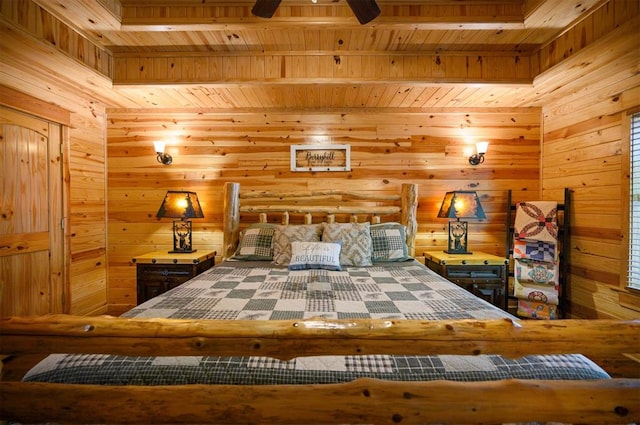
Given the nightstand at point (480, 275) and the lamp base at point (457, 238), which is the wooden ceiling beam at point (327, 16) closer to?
the lamp base at point (457, 238)

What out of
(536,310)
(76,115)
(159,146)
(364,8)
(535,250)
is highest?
(364,8)

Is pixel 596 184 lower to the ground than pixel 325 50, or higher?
lower

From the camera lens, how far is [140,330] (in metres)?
0.88

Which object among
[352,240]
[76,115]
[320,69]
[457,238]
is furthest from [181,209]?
[457,238]

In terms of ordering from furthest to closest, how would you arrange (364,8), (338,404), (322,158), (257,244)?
(322,158) < (257,244) < (364,8) < (338,404)

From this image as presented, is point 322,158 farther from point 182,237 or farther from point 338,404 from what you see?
point 338,404

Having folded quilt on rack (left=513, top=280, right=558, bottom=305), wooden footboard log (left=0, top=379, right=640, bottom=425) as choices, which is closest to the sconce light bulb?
wooden footboard log (left=0, top=379, right=640, bottom=425)

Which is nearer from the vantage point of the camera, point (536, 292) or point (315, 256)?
point (315, 256)

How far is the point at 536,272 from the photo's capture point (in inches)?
104

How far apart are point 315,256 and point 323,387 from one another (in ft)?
4.72

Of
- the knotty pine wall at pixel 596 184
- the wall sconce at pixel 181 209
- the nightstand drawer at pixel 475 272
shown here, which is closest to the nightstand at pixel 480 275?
the nightstand drawer at pixel 475 272

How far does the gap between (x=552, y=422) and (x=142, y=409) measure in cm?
123

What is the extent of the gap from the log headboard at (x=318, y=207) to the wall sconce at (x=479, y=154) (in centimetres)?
76

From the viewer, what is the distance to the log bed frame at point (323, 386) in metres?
0.81
